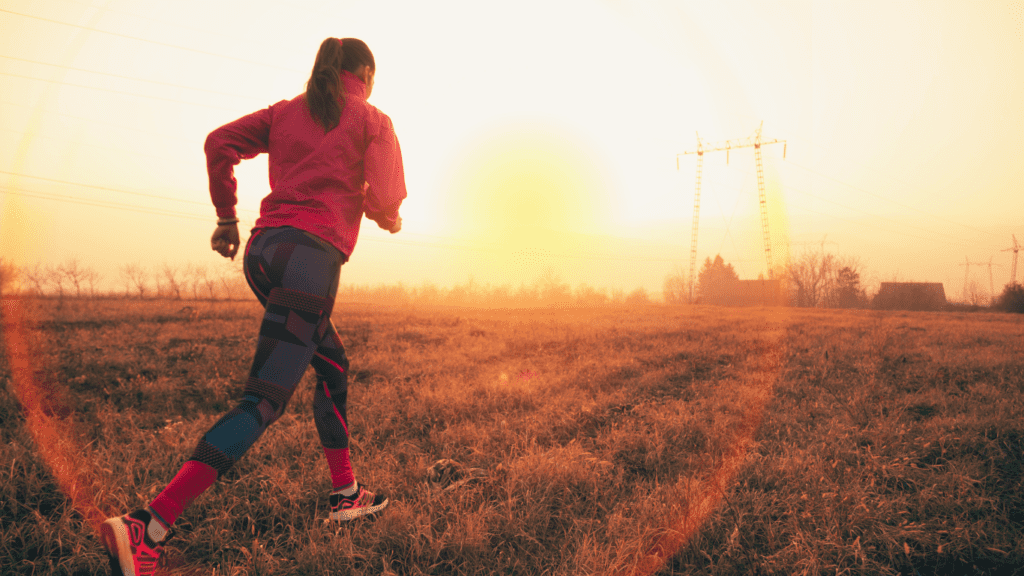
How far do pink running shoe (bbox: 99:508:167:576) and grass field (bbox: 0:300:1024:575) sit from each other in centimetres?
50

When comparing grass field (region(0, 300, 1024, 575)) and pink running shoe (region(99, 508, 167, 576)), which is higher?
pink running shoe (region(99, 508, 167, 576))

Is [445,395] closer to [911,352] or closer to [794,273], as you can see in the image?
[911,352]

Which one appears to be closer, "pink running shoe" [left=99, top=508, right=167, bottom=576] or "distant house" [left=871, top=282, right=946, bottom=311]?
"pink running shoe" [left=99, top=508, right=167, bottom=576]

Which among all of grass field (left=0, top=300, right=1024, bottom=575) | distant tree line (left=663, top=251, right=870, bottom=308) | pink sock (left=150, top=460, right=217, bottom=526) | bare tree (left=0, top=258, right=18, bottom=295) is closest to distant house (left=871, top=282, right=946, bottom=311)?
distant tree line (left=663, top=251, right=870, bottom=308)

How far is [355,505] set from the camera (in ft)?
7.20

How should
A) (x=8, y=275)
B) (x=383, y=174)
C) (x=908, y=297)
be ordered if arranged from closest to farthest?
(x=383, y=174) → (x=8, y=275) → (x=908, y=297)

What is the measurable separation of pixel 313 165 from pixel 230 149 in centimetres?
40

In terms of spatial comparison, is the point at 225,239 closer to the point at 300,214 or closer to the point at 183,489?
the point at 300,214

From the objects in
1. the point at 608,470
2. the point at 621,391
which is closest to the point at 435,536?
the point at 608,470

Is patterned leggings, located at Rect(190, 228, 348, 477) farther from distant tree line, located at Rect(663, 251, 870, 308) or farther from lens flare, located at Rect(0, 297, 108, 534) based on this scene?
distant tree line, located at Rect(663, 251, 870, 308)

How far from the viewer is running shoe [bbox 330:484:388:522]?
2.12 meters

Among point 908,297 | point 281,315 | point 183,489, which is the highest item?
point 908,297

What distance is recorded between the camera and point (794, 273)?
5503 centimetres

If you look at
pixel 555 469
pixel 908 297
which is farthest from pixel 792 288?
pixel 555 469
